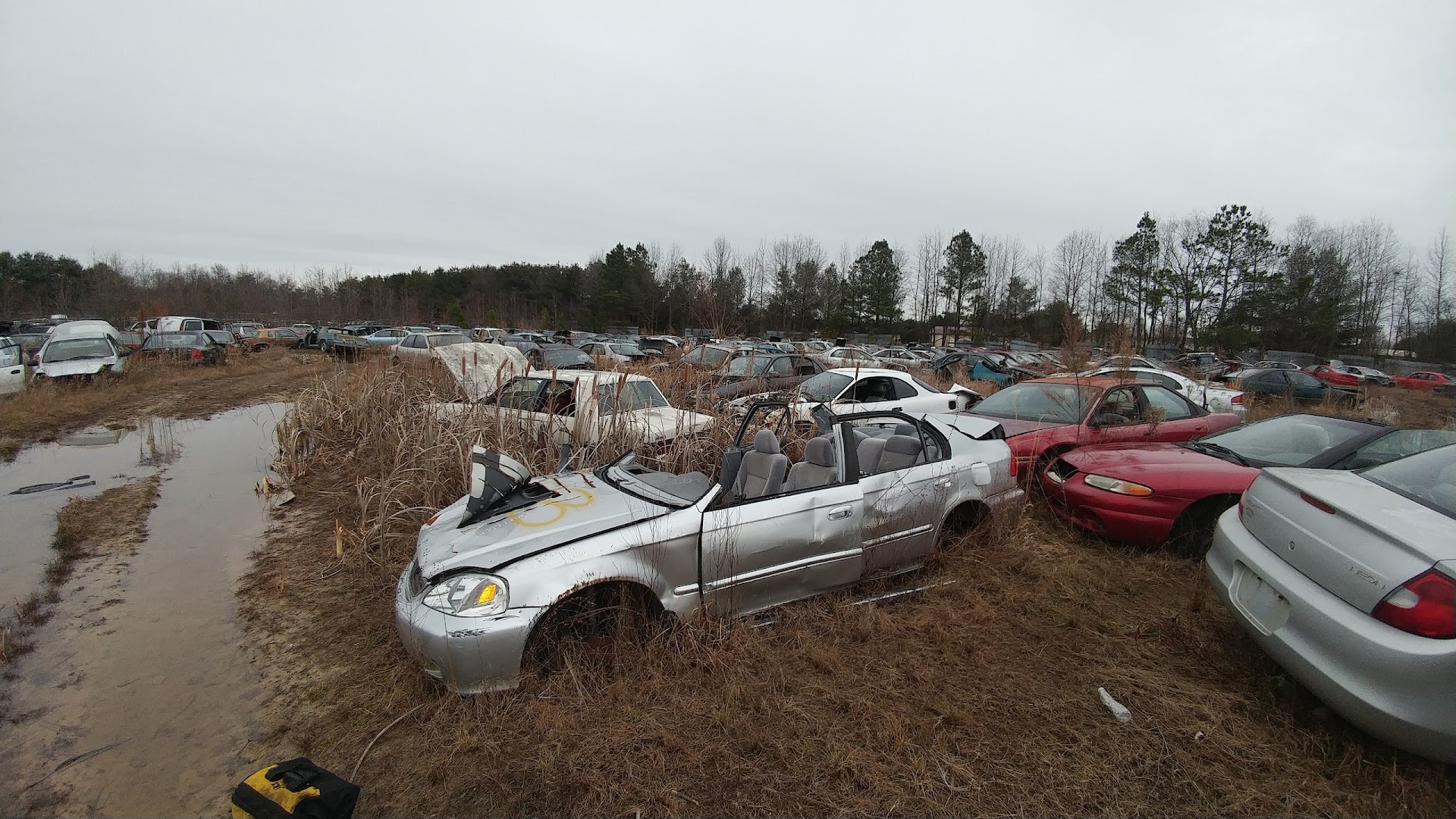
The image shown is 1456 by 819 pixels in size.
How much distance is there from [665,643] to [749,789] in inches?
38.0

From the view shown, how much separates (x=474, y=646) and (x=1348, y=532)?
3866mm

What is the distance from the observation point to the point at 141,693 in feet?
Answer: 10.7

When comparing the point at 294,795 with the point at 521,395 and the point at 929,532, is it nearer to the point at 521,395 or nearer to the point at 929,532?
the point at 929,532

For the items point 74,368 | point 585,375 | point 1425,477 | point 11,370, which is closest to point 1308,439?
point 1425,477

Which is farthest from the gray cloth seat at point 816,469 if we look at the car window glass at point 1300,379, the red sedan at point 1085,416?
the car window glass at point 1300,379

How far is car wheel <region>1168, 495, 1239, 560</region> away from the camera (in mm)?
4688

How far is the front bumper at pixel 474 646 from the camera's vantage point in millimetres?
2779

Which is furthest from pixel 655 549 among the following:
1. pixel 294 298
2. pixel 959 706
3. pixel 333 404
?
pixel 294 298

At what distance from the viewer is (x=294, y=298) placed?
5019 centimetres

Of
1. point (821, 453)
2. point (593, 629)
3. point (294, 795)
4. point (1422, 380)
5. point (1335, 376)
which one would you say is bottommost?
point (1422, 380)

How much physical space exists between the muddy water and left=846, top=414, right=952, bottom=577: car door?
3.40 meters

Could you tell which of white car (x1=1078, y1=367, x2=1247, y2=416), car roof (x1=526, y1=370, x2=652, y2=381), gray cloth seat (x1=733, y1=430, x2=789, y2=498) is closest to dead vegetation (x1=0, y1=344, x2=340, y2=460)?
car roof (x1=526, y1=370, x2=652, y2=381)

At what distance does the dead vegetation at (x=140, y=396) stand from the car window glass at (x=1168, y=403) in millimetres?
13482

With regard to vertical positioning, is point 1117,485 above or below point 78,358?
below
